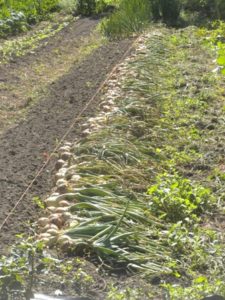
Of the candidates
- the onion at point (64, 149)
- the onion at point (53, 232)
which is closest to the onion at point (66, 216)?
the onion at point (53, 232)

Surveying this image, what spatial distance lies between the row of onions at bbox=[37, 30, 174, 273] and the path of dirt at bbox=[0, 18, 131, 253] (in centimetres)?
22

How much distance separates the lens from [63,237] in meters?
5.20

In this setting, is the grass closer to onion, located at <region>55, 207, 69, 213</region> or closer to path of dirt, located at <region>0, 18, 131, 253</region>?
path of dirt, located at <region>0, 18, 131, 253</region>

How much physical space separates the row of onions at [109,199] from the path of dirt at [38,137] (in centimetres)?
22

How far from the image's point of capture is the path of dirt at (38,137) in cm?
609

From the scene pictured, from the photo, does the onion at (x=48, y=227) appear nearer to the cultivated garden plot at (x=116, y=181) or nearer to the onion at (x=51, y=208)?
the cultivated garden plot at (x=116, y=181)

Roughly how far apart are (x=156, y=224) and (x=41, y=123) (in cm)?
360

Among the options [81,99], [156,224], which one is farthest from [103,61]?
[156,224]

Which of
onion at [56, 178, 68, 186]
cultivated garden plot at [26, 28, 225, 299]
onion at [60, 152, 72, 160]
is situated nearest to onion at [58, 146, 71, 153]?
cultivated garden plot at [26, 28, 225, 299]

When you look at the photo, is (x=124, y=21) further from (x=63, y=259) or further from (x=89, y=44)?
(x=63, y=259)

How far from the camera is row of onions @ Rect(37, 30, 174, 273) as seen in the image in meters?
5.11

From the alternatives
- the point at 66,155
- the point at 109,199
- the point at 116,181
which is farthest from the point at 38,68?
the point at 109,199

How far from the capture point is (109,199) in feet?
19.1

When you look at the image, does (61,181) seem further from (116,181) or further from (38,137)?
(38,137)
